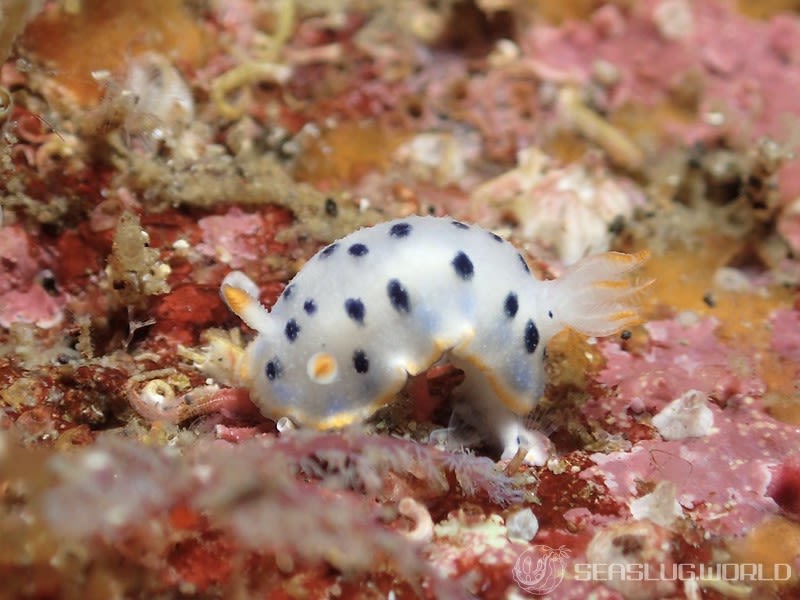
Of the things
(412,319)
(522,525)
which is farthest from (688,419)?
(412,319)

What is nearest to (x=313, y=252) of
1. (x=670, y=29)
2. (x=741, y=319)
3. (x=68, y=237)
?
(x=68, y=237)

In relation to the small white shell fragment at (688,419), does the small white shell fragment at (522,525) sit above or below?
above

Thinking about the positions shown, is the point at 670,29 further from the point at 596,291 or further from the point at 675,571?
the point at 675,571

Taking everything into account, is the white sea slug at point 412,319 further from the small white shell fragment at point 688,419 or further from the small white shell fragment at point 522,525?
the small white shell fragment at point 688,419

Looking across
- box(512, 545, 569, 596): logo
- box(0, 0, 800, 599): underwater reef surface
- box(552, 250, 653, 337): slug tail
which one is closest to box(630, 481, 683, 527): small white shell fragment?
box(0, 0, 800, 599): underwater reef surface

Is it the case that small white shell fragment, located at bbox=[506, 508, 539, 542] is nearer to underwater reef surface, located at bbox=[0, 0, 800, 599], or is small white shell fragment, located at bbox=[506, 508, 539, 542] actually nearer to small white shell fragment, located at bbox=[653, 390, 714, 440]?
underwater reef surface, located at bbox=[0, 0, 800, 599]

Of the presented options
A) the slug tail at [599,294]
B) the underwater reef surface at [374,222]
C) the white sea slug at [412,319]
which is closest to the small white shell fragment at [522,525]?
the underwater reef surface at [374,222]
